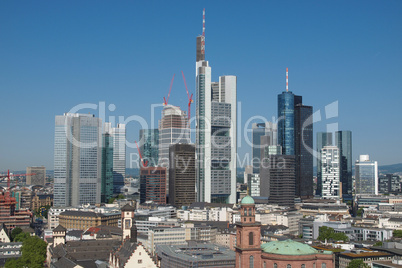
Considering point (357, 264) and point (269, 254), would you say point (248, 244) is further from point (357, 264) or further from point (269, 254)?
point (357, 264)

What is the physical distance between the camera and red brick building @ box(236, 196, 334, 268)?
240ft

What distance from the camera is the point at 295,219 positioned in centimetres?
17162

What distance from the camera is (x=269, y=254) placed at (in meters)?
74.0

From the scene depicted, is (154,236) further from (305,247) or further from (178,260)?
(305,247)

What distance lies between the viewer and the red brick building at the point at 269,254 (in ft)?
240

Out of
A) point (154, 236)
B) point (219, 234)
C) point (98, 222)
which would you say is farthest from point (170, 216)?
point (154, 236)

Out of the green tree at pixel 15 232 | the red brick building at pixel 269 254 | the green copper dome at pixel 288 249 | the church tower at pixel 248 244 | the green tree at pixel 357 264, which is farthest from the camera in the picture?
the green tree at pixel 15 232

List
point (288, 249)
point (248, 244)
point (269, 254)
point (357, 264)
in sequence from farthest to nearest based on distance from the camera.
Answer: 1. point (357, 264)
2. point (248, 244)
3. point (269, 254)
4. point (288, 249)

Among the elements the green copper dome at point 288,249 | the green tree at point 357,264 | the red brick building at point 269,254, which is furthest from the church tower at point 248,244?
the green tree at point 357,264

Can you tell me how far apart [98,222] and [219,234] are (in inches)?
1601

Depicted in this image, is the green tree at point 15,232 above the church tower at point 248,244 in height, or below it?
below

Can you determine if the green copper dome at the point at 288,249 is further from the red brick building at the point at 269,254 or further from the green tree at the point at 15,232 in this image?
the green tree at the point at 15,232

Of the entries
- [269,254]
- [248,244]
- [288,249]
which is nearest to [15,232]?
[248,244]

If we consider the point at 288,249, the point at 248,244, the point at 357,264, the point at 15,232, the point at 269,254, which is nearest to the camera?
the point at 288,249
